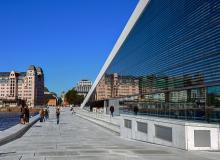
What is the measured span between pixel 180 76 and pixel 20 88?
17857 centimetres

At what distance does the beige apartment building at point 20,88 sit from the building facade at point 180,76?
513ft

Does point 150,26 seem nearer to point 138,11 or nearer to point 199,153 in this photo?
point 138,11

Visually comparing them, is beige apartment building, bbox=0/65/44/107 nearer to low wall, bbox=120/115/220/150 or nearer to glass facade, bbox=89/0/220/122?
glass facade, bbox=89/0/220/122

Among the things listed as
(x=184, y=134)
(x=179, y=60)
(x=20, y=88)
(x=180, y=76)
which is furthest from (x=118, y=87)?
(x=20, y=88)

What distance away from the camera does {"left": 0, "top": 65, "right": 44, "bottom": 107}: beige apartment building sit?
594ft

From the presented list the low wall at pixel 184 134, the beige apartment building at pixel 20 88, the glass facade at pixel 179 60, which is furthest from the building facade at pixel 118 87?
the beige apartment building at pixel 20 88

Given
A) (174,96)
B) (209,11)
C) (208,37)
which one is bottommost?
(174,96)

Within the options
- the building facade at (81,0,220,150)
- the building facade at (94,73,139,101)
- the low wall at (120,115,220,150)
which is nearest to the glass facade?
the building facade at (81,0,220,150)

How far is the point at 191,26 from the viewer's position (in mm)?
18297

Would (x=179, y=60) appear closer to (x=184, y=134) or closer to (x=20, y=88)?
(x=184, y=134)

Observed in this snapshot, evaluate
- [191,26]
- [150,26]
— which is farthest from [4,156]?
[150,26]

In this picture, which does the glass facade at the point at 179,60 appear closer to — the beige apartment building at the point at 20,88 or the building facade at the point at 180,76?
the building facade at the point at 180,76

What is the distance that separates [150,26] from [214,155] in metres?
20.9

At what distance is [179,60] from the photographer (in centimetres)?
2044
